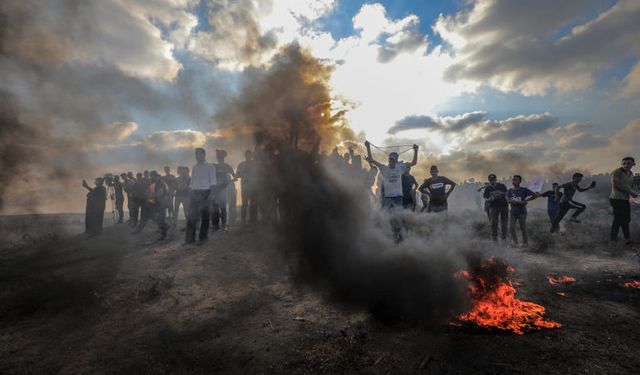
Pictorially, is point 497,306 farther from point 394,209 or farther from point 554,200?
point 554,200

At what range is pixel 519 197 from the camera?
10.6m

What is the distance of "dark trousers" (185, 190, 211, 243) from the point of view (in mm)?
9375

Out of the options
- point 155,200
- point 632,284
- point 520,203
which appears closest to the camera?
point 632,284

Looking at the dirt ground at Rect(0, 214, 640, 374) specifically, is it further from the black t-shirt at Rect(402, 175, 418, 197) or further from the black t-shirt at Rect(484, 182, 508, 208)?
the black t-shirt at Rect(402, 175, 418, 197)

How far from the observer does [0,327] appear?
5258mm

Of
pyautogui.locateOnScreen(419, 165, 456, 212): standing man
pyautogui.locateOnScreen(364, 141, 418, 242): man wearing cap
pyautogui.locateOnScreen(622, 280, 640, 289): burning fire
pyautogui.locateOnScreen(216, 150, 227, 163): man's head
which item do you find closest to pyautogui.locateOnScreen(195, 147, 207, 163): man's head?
pyautogui.locateOnScreen(216, 150, 227, 163): man's head

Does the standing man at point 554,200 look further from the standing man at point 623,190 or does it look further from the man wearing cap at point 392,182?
the man wearing cap at point 392,182

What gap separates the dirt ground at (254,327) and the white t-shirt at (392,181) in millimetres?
3316

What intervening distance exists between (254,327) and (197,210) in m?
5.37

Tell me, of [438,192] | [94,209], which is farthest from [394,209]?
[94,209]

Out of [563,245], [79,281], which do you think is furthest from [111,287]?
[563,245]

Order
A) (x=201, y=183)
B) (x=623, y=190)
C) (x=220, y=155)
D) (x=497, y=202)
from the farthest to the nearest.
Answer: (x=220, y=155), (x=497, y=202), (x=623, y=190), (x=201, y=183)

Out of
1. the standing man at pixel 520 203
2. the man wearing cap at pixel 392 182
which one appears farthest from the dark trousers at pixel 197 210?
the standing man at pixel 520 203

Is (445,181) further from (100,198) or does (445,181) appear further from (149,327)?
(100,198)
